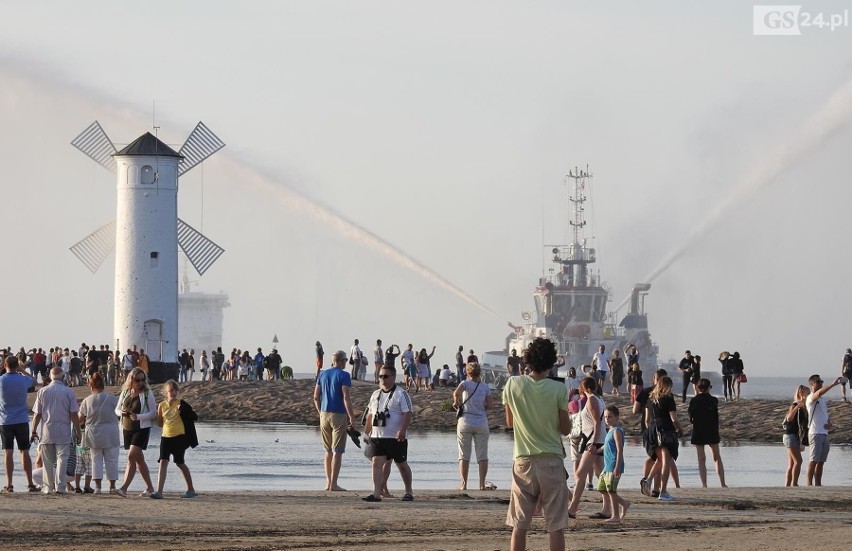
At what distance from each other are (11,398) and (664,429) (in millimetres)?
8693

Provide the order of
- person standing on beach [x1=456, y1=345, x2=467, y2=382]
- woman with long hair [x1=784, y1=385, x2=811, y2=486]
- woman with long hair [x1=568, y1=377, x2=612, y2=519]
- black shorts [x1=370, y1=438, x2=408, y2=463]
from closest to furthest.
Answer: woman with long hair [x1=568, y1=377, x2=612, y2=519]
black shorts [x1=370, y1=438, x2=408, y2=463]
woman with long hair [x1=784, y1=385, x2=811, y2=486]
person standing on beach [x1=456, y1=345, x2=467, y2=382]

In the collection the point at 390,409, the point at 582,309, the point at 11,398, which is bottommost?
the point at 390,409

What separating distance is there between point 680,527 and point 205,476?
10635 mm

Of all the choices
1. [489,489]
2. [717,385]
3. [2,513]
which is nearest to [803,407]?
[489,489]

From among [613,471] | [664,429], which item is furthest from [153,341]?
[613,471]

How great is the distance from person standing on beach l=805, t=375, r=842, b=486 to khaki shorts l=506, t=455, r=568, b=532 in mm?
10191

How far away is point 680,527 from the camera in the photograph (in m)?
16.9

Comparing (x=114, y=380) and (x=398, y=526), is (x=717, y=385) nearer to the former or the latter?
(x=114, y=380)

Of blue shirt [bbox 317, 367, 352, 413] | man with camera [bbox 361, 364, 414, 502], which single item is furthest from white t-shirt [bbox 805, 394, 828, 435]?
blue shirt [bbox 317, 367, 352, 413]

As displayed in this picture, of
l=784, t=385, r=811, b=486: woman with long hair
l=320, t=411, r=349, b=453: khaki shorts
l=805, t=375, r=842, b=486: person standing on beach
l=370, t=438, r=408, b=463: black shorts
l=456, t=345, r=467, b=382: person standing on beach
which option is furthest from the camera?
l=456, t=345, r=467, b=382: person standing on beach

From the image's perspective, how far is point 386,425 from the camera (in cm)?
1908

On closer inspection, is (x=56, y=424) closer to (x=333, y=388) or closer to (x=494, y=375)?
(x=333, y=388)

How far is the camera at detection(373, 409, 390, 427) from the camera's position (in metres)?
19.1

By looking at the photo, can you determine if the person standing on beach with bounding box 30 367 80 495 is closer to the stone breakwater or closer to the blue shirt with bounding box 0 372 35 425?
the blue shirt with bounding box 0 372 35 425
